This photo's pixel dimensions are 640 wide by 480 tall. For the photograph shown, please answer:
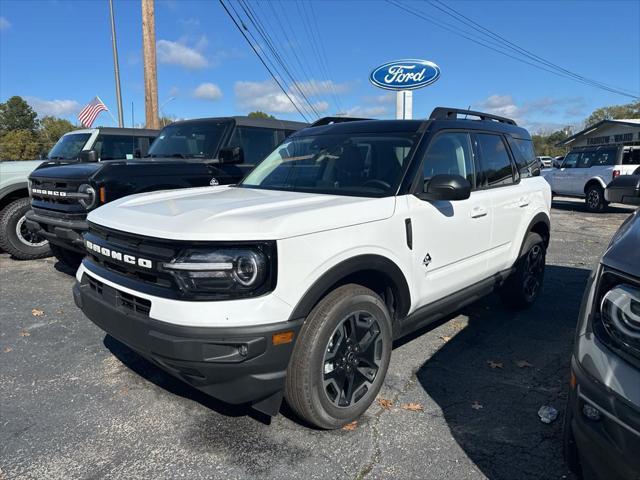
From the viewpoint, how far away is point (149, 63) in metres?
12.2

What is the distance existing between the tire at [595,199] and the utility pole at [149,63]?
514 inches

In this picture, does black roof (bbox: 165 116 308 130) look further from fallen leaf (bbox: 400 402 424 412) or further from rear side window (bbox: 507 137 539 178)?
fallen leaf (bbox: 400 402 424 412)

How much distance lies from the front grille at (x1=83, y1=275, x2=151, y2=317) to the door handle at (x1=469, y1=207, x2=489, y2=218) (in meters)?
2.52

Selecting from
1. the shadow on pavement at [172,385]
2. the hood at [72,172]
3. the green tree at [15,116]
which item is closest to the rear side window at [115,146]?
A: the hood at [72,172]

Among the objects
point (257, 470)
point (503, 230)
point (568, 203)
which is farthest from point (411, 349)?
point (568, 203)

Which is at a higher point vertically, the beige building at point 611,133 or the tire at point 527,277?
the beige building at point 611,133

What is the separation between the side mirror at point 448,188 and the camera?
306 centimetres

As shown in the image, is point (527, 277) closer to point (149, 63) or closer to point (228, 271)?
point (228, 271)

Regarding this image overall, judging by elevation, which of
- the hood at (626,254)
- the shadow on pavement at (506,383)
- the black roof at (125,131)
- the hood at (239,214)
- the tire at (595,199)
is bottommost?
the shadow on pavement at (506,383)

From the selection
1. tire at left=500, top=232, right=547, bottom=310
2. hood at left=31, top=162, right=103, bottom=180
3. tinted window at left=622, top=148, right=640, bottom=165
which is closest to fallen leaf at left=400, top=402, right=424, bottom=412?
tire at left=500, top=232, right=547, bottom=310

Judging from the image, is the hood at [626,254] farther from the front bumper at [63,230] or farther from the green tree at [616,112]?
the green tree at [616,112]

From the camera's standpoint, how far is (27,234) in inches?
286

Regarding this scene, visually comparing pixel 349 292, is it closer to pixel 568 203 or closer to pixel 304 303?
pixel 304 303

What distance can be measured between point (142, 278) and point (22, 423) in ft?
4.32
